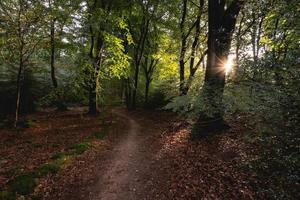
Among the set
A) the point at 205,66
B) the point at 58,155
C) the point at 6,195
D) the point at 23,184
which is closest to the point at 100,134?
the point at 58,155

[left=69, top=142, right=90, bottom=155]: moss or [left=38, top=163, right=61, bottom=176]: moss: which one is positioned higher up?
[left=69, top=142, right=90, bottom=155]: moss

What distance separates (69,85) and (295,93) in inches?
524

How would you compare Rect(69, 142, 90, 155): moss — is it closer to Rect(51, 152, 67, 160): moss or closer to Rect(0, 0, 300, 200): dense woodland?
Rect(51, 152, 67, 160): moss

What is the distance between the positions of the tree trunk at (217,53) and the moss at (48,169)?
5.57 meters

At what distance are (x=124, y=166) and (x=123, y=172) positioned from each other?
20.4 inches

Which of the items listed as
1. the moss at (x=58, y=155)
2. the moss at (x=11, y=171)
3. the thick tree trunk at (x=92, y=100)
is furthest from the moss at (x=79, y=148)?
the thick tree trunk at (x=92, y=100)

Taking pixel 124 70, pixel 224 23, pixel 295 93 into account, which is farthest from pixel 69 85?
pixel 295 93

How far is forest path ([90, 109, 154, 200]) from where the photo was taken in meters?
5.69

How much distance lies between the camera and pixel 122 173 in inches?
271

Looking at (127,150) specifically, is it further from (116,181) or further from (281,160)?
(281,160)

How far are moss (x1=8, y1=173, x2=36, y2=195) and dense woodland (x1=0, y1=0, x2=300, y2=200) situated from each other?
24cm

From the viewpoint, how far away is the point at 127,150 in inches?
364

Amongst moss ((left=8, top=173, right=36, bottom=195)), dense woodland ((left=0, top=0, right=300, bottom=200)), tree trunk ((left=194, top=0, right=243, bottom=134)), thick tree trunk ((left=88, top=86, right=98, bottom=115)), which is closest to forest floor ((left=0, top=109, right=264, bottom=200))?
moss ((left=8, top=173, right=36, bottom=195))

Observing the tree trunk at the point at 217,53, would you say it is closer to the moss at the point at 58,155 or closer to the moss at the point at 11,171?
the moss at the point at 58,155
